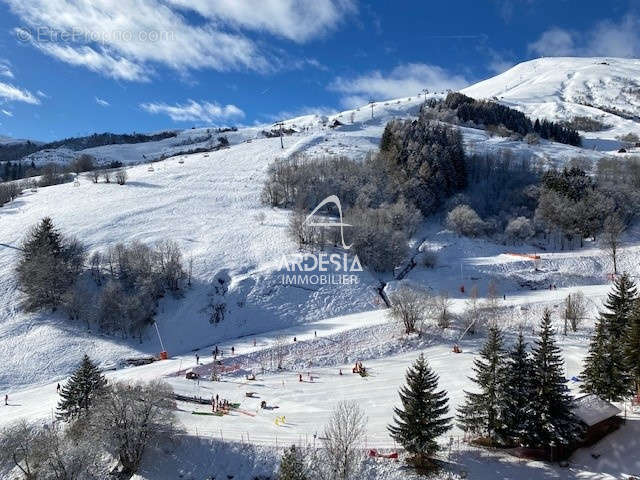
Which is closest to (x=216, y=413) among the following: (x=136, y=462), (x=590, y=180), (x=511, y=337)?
(x=136, y=462)

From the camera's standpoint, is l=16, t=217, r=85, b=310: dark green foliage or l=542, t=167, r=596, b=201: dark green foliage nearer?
l=16, t=217, r=85, b=310: dark green foliage

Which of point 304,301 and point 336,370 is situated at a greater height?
point 304,301

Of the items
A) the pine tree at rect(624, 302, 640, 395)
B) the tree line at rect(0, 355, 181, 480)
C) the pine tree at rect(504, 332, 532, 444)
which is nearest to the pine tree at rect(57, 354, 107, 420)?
the tree line at rect(0, 355, 181, 480)

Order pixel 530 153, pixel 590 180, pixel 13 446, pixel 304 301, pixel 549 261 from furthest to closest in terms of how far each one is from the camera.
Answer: pixel 530 153 → pixel 590 180 → pixel 549 261 → pixel 304 301 → pixel 13 446

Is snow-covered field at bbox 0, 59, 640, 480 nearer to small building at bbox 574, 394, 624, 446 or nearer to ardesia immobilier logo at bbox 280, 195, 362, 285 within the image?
small building at bbox 574, 394, 624, 446

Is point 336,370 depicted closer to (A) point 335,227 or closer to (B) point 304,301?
(B) point 304,301

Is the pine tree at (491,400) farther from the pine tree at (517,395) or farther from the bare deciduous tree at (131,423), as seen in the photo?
the bare deciduous tree at (131,423)
